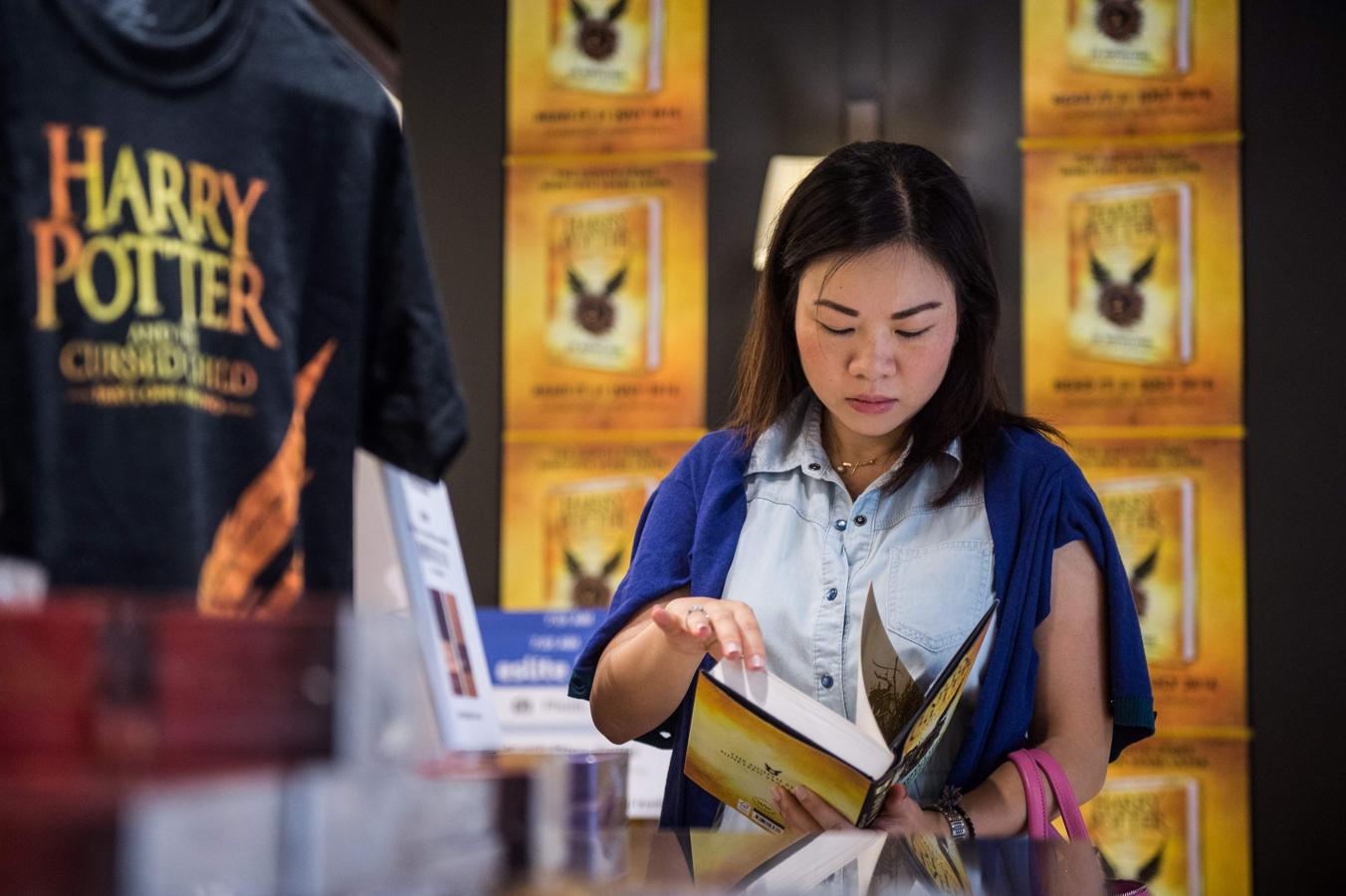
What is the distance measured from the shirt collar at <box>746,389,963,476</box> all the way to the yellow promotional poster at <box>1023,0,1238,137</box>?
2.55 meters

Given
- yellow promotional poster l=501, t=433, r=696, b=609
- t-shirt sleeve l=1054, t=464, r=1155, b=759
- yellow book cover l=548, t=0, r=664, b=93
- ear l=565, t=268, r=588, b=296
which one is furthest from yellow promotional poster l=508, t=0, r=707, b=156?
t-shirt sleeve l=1054, t=464, r=1155, b=759

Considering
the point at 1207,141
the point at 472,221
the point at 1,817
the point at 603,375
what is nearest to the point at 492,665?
the point at 603,375

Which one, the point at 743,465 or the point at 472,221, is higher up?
the point at 472,221

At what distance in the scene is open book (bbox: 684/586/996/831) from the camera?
1.28 m

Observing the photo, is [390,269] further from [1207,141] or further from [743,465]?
[1207,141]

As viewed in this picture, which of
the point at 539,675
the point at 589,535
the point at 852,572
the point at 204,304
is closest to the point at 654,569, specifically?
the point at 852,572

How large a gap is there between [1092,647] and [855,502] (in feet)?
1.01

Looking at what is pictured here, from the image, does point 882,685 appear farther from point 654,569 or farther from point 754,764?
point 654,569

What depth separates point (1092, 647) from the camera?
1558 millimetres

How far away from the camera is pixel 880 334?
1.58 meters

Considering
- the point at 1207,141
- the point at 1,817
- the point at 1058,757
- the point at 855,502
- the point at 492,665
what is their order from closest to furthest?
1. the point at 1,817
2. the point at 1058,757
3. the point at 855,502
4. the point at 492,665
5. the point at 1207,141

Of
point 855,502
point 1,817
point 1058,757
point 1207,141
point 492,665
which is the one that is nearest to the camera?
point 1,817

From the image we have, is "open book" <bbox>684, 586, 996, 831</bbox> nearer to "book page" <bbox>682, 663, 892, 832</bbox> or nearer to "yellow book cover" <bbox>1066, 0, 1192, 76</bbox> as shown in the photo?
"book page" <bbox>682, 663, 892, 832</bbox>

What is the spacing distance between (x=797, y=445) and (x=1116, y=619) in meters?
0.42
